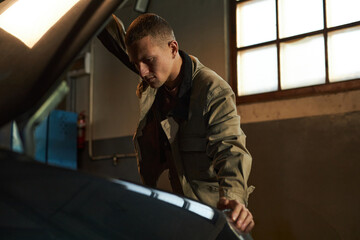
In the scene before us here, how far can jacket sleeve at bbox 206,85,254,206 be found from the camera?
26.2 inches

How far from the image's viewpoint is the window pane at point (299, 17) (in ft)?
6.38

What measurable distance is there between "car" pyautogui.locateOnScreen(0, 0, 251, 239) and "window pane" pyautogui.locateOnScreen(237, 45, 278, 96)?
68.2 inches

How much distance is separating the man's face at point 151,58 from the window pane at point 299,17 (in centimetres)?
118

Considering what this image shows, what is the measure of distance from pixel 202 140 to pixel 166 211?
1.79 ft

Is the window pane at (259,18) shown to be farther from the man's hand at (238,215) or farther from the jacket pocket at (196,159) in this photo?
the man's hand at (238,215)

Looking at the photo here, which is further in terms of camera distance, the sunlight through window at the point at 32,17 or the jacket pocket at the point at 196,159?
the jacket pocket at the point at 196,159

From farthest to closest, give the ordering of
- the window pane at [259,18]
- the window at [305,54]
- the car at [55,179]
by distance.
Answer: the window at [305,54], the window pane at [259,18], the car at [55,179]

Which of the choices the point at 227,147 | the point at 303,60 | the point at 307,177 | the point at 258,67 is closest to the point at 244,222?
the point at 227,147

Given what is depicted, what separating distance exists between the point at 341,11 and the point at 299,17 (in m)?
0.28

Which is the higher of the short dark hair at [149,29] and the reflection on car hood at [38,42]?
the short dark hair at [149,29]

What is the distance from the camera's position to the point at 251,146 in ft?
8.96

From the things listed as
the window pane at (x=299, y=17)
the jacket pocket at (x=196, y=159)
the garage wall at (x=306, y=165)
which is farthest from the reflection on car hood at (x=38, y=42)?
the garage wall at (x=306, y=165)

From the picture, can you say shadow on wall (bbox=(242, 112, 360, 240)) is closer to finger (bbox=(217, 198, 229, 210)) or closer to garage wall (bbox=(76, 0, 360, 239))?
garage wall (bbox=(76, 0, 360, 239))

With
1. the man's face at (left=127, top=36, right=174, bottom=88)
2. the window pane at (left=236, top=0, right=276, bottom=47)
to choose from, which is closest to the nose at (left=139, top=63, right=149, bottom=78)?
the man's face at (left=127, top=36, right=174, bottom=88)
